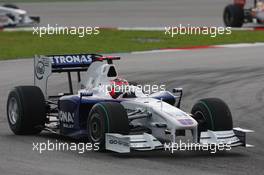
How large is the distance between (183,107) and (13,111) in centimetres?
366

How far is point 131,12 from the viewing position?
44.6m

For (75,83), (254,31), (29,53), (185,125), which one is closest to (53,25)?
(254,31)

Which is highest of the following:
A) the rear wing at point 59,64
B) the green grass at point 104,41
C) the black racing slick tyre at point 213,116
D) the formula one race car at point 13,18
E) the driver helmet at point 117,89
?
the rear wing at point 59,64

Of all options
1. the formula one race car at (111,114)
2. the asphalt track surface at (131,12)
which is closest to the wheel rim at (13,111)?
the formula one race car at (111,114)

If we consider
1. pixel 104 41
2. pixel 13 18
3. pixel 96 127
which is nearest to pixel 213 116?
pixel 96 127

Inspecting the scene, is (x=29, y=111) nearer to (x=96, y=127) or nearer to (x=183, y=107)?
(x=96, y=127)

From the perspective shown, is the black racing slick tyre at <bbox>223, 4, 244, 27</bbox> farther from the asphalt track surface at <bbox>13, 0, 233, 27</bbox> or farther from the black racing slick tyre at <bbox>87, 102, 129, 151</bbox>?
the black racing slick tyre at <bbox>87, 102, 129, 151</bbox>

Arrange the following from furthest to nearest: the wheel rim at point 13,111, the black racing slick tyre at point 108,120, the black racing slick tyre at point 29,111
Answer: the wheel rim at point 13,111
the black racing slick tyre at point 29,111
the black racing slick tyre at point 108,120

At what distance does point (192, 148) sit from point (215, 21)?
2672 centimetres

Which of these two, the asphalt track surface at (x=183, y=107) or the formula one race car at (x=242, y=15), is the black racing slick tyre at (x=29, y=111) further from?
the formula one race car at (x=242, y=15)

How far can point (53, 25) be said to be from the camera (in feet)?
120

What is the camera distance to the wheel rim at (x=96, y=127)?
36.2ft

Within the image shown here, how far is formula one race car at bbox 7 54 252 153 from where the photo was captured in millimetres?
10867

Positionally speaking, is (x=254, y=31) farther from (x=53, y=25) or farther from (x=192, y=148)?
(x=192, y=148)
